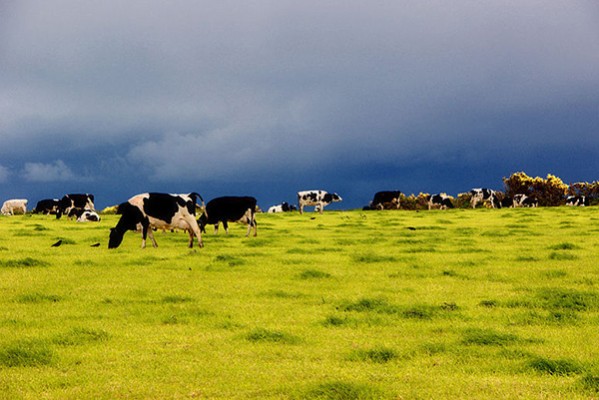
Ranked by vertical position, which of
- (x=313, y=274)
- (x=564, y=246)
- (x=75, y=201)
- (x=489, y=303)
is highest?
(x=75, y=201)

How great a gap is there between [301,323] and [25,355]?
391 cm

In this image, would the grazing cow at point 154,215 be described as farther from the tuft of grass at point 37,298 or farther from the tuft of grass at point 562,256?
the tuft of grass at point 562,256

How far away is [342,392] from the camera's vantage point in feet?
19.2

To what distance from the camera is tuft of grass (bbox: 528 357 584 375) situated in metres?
6.55

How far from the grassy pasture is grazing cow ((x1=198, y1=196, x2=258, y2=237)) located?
17.5 feet

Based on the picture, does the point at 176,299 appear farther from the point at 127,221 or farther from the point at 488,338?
the point at 127,221

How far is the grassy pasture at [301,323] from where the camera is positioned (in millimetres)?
6199

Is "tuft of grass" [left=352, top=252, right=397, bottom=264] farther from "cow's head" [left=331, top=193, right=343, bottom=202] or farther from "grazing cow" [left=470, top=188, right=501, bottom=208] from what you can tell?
"grazing cow" [left=470, top=188, right=501, bottom=208]

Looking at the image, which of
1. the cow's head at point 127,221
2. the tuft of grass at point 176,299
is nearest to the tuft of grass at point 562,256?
the tuft of grass at point 176,299

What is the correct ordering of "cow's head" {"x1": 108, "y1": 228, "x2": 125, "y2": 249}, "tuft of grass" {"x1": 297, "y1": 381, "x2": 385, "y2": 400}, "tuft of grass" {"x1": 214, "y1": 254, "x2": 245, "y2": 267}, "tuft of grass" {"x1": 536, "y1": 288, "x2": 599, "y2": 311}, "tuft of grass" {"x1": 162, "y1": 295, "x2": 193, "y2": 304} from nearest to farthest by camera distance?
1. "tuft of grass" {"x1": 297, "y1": 381, "x2": 385, "y2": 400}
2. "tuft of grass" {"x1": 536, "y1": 288, "x2": 599, "y2": 311}
3. "tuft of grass" {"x1": 162, "y1": 295, "x2": 193, "y2": 304}
4. "tuft of grass" {"x1": 214, "y1": 254, "x2": 245, "y2": 267}
5. "cow's head" {"x1": 108, "y1": 228, "x2": 125, "y2": 249}

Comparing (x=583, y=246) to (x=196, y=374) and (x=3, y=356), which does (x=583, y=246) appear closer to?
(x=196, y=374)

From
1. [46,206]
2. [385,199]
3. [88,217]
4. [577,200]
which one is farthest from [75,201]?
[577,200]

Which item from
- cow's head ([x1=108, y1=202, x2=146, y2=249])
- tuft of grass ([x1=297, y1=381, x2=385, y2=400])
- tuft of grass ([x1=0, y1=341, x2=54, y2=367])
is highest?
cow's head ([x1=108, y1=202, x2=146, y2=249])

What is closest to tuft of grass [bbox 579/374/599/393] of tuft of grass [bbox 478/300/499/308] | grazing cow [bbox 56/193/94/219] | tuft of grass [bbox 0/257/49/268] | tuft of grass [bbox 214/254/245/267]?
tuft of grass [bbox 478/300/499/308]
